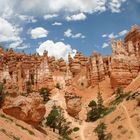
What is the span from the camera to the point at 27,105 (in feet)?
138

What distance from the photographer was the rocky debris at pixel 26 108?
41938 mm

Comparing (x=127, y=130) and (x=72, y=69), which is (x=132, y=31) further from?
(x=127, y=130)

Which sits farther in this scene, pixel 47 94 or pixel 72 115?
pixel 47 94

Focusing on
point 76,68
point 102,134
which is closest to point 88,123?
point 102,134

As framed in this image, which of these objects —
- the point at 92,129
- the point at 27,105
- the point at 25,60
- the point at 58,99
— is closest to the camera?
the point at 27,105

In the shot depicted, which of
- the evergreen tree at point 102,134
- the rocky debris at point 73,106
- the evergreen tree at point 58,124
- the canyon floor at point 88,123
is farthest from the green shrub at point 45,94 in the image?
the evergreen tree at point 102,134

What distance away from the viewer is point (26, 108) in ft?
137

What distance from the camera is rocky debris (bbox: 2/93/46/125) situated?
4194 centimetres

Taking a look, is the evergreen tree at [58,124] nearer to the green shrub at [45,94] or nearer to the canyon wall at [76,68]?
the green shrub at [45,94]

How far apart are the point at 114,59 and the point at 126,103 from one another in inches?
937

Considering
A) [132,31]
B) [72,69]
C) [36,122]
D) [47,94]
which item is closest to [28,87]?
[47,94]

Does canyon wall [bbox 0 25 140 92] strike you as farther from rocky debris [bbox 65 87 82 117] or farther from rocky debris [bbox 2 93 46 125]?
rocky debris [bbox 2 93 46 125]

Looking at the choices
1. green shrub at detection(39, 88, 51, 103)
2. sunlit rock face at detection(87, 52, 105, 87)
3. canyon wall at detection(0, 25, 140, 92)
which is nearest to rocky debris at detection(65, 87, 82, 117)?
green shrub at detection(39, 88, 51, 103)

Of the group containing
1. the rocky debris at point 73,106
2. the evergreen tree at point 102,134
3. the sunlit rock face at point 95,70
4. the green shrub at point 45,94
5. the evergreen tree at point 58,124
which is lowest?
the evergreen tree at point 102,134
